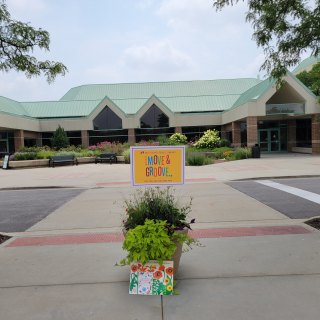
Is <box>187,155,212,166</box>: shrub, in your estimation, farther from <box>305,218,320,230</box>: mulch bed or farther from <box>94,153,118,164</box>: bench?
<box>305,218,320,230</box>: mulch bed

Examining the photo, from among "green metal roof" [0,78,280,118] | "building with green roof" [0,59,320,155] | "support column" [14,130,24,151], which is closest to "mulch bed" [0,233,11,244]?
"building with green roof" [0,59,320,155]

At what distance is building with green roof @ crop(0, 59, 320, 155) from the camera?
3306cm

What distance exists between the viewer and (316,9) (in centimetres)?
657

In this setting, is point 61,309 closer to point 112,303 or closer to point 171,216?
point 112,303

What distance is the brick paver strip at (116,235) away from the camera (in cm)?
650

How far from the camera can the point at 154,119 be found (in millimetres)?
42750

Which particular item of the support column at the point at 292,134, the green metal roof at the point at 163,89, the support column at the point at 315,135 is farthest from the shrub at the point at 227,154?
the green metal roof at the point at 163,89

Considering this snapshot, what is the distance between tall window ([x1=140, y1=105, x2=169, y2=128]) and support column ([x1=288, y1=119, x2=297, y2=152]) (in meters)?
13.2

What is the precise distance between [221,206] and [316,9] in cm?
512

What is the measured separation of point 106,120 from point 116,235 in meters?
37.0

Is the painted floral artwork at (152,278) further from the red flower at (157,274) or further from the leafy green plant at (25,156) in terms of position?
the leafy green plant at (25,156)

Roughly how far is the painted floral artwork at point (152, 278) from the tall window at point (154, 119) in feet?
128

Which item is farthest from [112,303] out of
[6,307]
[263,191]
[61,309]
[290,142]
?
→ [290,142]

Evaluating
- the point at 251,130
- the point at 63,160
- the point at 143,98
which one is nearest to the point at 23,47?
the point at 63,160
